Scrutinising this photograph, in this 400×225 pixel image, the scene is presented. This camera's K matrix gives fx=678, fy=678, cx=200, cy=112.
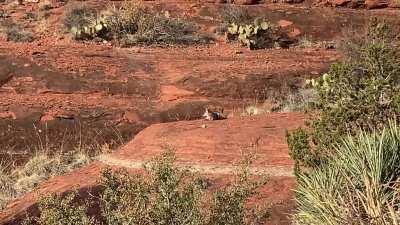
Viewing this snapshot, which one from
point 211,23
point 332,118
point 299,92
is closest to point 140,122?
point 299,92

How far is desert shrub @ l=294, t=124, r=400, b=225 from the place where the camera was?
19.0ft

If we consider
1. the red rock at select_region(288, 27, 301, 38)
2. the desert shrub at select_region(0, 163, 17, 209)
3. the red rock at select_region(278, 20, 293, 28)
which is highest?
the red rock at select_region(278, 20, 293, 28)

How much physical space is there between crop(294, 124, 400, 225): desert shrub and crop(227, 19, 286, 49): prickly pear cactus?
40.0 feet

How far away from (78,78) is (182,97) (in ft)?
8.77

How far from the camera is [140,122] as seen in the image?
50.6 ft

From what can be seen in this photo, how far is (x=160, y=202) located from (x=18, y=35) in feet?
47.4

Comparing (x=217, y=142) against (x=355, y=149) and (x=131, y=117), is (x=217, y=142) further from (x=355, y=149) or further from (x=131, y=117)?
(x=355, y=149)

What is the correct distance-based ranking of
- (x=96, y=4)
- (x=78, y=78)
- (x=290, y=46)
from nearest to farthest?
(x=78, y=78), (x=290, y=46), (x=96, y=4)

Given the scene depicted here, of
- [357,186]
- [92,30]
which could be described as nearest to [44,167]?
[92,30]

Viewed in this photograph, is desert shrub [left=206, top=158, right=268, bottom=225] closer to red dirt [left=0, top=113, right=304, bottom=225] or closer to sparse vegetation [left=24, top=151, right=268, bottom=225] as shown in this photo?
sparse vegetation [left=24, top=151, right=268, bottom=225]

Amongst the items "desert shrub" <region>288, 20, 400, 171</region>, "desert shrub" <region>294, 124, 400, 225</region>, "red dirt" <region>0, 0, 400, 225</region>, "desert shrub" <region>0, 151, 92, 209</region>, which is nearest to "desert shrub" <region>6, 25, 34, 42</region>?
"red dirt" <region>0, 0, 400, 225</region>

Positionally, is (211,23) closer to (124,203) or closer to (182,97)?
(182,97)

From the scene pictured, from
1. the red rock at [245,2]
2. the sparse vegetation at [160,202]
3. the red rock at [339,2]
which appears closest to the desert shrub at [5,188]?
the sparse vegetation at [160,202]

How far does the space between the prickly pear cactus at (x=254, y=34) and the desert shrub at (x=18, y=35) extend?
572cm
